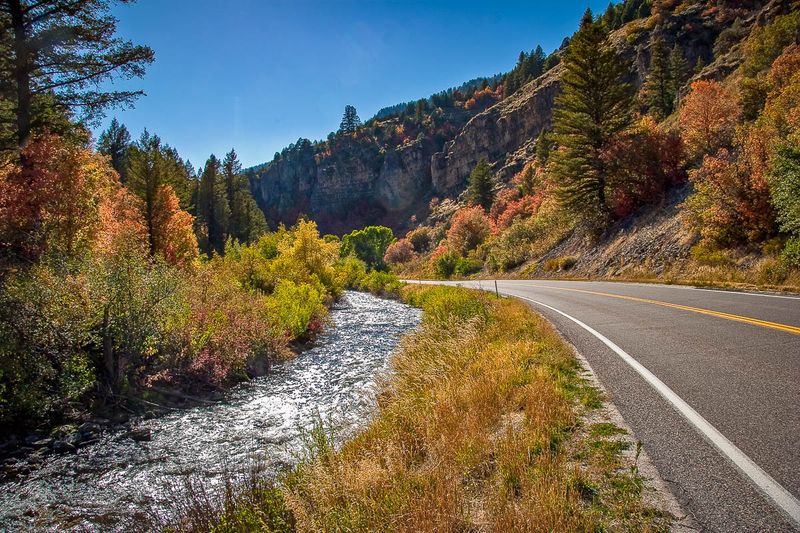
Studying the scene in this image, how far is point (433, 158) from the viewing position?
→ 117m

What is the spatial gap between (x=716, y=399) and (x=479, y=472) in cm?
288

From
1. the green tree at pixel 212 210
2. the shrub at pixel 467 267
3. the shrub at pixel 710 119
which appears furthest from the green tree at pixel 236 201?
the shrub at pixel 710 119

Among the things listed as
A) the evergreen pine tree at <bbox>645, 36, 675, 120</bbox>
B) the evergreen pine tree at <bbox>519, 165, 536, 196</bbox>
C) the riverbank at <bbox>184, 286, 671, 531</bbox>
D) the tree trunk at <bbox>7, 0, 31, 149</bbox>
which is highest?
the evergreen pine tree at <bbox>645, 36, 675, 120</bbox>

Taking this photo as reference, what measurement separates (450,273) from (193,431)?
4238 cm

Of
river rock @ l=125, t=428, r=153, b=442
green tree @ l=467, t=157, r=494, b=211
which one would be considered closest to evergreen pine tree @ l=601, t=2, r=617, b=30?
green tree @ l=467, t=157, r=494, b=211

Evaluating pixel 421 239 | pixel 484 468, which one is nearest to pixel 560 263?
pixel 484 468

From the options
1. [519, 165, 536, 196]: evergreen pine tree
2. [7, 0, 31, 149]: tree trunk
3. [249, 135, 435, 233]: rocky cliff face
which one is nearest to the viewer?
[7, 0, 31, 149]: tree trunk

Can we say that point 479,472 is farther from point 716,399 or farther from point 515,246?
point 515,246

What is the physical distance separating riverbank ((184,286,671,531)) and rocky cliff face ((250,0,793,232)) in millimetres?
55959

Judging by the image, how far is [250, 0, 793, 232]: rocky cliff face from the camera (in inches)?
2470

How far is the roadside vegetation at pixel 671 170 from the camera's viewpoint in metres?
15.4

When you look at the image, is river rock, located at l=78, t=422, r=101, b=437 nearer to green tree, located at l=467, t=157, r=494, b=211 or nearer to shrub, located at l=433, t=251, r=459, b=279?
shrub, located at l=433, t=251, r=459, b=279

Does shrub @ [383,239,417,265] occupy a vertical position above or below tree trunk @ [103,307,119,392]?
above

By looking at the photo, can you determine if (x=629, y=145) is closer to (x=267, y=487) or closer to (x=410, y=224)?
(x=267, y=487)
